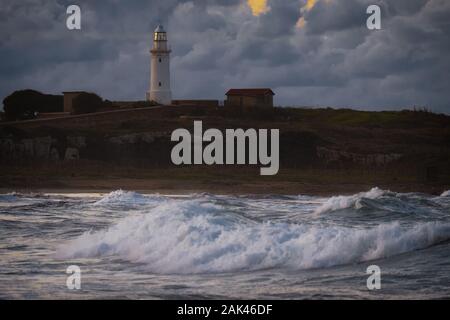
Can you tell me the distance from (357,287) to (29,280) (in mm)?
4456

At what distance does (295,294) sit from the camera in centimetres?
1148

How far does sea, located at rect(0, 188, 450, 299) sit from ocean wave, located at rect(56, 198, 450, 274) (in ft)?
0.06

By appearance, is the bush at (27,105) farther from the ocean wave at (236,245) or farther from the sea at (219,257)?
the ocean wave at (236,245)

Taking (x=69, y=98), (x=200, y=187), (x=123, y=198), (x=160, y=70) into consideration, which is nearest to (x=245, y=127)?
Result: (x=160, y=70)

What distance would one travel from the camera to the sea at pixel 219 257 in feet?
38.5

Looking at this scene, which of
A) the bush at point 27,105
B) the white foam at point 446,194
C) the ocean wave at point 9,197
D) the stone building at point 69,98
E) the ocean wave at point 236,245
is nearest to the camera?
the ocean wave at point 236,245

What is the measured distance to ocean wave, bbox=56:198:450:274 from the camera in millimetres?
13750

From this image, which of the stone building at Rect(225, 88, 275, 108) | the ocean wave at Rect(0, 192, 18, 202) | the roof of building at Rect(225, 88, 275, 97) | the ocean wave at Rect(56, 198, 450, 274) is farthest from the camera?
the roof of building at Rect(225, 88, 275, 97)

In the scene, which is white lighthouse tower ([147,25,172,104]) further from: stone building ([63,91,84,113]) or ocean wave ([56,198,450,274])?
ocean wave ([56,198,450,274])

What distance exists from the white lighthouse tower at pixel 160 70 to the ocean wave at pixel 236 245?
30.9m

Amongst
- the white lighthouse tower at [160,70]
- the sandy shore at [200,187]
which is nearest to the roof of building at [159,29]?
the white lighthouse tower at [160,70]

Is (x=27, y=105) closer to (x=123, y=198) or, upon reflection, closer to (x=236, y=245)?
(x=123, y=198)

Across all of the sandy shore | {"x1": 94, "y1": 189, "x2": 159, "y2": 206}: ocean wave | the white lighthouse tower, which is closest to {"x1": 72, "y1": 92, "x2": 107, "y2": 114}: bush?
the white lighthouse tower
